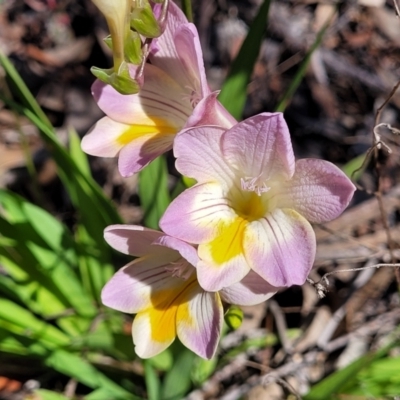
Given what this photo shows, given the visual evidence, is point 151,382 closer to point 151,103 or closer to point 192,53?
point 151,103

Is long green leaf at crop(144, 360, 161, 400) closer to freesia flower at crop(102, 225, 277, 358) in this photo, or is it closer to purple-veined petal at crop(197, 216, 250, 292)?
freesia flower at crop(102, 225, 277, 358)

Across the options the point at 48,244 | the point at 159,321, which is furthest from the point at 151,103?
the point at 48,244

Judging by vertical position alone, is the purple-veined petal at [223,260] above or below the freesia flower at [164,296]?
above

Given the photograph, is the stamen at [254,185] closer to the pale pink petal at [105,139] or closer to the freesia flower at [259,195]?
the freesia flower at [259,195]

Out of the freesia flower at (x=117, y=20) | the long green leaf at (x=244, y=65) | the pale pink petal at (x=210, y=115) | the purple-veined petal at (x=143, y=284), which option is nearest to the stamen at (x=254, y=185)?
the pale pink petal at (x=210, y=115)

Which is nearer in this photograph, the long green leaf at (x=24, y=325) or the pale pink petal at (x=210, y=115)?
the pale pink petal at (x=210, y=115)
